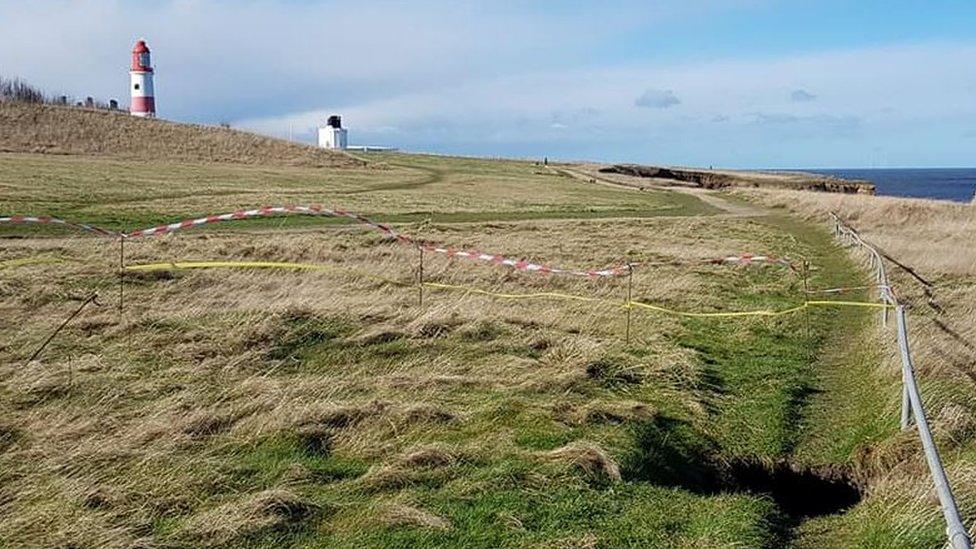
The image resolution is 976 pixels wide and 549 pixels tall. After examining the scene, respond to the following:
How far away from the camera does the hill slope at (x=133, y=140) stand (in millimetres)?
75875

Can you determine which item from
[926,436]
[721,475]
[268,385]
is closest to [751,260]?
[721,475]

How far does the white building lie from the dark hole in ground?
116 metres

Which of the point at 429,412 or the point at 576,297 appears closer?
the point at 429,412

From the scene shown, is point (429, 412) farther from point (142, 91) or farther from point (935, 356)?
point (142, 91)

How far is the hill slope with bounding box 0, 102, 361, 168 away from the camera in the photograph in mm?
75875

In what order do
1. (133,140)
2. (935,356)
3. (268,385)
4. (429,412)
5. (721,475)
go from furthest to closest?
(133,140), (935,356), (268,385), (429,412), (721,475)

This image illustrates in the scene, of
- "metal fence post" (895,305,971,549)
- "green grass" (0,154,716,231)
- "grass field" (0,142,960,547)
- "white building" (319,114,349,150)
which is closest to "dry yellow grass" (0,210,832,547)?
"grass field" (0,142,960,547)

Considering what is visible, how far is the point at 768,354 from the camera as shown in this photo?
12375mm

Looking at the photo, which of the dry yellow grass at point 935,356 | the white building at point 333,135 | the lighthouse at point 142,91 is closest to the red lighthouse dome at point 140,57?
the lighthouse at point 142,91

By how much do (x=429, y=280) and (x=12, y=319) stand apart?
713cm

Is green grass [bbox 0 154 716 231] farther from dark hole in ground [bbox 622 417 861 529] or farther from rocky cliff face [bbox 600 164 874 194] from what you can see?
rocky cliff face [bbox 600 164 874 194]

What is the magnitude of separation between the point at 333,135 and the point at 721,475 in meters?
117

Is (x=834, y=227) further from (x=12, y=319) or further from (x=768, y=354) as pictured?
(x=12, y=319)

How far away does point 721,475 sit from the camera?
837 cm
